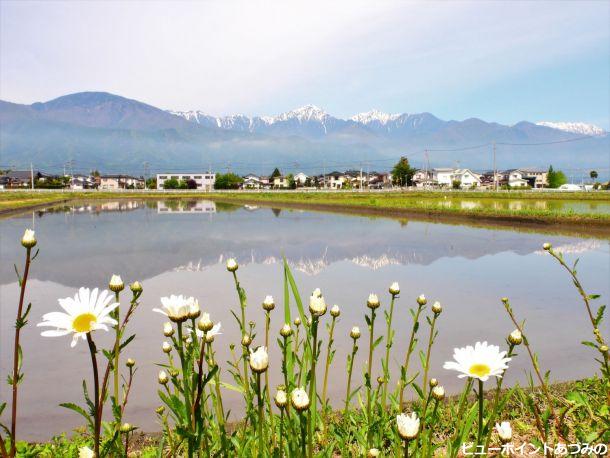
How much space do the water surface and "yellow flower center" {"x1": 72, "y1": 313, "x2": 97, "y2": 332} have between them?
0.56 metres

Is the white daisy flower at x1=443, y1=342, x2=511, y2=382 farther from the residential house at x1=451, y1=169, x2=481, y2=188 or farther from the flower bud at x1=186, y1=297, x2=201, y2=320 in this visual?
the residential house at x1=451, y1=169, x2=481, y2=188

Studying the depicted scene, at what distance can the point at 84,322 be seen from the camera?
1.12 m

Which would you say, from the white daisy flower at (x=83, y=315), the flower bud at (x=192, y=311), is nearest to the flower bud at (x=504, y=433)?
the flower bud at (x=192, y=311)

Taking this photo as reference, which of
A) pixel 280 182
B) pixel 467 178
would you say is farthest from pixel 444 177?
pixel 280 182

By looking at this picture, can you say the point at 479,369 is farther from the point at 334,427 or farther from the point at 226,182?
the point at 226,182

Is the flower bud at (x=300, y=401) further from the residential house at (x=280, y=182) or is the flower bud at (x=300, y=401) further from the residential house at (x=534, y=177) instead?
the residential house at (x=534, y=177)

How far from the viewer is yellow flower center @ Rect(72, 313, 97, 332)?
3.52 ft

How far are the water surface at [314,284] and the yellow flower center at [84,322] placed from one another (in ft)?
1.84

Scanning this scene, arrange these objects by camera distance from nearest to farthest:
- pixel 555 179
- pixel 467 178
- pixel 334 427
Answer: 1. pixel 334 427
2. pixel 555 179
3. pixel 467 178

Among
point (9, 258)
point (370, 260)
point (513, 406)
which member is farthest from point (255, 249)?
point (513, 406)

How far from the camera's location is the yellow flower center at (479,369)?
1178mm

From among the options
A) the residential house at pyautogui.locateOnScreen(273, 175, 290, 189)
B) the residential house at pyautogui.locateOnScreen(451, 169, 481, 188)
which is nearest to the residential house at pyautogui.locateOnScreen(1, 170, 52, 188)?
the residential house at pyautogui.locateOnScreen(273, 175, 290, 189)

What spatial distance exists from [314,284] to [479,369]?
22.7ft

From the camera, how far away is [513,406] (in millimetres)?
3148
